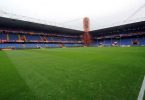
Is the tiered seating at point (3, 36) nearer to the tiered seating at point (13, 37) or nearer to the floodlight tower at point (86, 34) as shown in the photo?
the tiered seating at point (13, 37)

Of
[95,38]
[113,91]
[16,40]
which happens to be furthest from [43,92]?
[95,38]

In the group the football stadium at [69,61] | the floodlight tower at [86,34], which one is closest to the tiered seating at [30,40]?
the football stadium at [69,61]

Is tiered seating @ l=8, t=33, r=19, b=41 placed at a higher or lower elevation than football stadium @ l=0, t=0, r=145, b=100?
higher

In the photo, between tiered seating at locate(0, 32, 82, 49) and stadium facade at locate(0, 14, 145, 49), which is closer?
tiered seating at locate(0, 32, 82, 49)

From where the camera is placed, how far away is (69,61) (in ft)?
29.1

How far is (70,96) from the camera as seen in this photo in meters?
2.85

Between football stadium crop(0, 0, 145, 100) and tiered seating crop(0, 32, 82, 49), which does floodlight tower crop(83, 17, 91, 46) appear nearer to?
football stadium crop(0, 0, 145, 100)

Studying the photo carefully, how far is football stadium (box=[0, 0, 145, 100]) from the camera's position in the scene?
10.3 ft

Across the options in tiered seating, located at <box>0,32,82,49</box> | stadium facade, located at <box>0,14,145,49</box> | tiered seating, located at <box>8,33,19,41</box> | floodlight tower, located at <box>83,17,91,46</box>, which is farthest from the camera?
floodlight tower, located at <box>83,17,91,46</box>

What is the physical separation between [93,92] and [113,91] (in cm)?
49

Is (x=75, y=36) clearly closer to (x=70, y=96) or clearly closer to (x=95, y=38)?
(x=95, y=38)

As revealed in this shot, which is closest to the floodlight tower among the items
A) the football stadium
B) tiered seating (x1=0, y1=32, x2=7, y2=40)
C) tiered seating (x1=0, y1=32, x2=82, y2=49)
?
the football stadium

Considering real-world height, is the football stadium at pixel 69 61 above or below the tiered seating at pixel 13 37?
below

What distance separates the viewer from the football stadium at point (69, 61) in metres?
3.14
